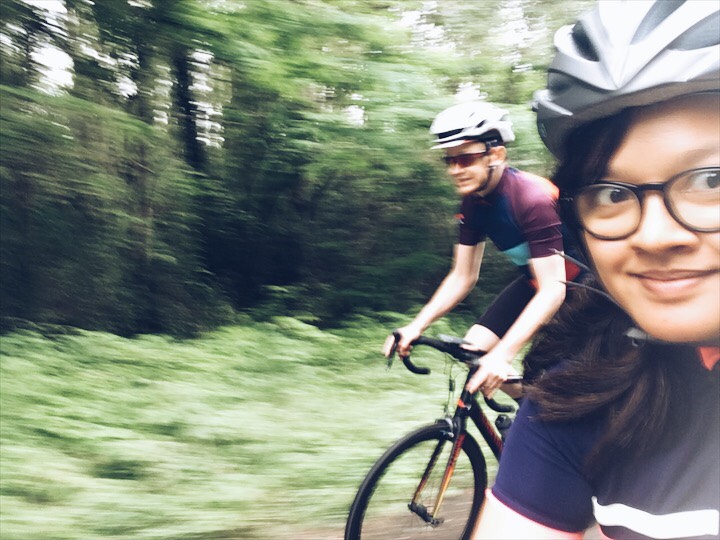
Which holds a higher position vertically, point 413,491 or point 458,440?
point 458,440

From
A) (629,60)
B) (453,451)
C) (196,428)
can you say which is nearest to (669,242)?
(629,60)

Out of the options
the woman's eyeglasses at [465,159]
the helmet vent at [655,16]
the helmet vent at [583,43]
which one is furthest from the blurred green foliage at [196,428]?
the helmet vent at [655,16]

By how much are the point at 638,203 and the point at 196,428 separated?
4046mm

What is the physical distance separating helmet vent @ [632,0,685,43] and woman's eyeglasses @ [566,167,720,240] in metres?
0.25

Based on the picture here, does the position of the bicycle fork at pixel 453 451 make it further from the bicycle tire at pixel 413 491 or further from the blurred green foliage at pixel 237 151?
the blurred green foliage at pixel 237 151

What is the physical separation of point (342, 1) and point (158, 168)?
8.60 feet

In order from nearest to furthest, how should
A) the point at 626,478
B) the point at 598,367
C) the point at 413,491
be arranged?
1. the point at 626,478
2. the point at 598,367
3. the point at 413,491

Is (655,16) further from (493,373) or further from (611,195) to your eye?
(493,373)

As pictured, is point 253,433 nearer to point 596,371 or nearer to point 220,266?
point 596,371

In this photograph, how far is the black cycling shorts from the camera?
3.04m

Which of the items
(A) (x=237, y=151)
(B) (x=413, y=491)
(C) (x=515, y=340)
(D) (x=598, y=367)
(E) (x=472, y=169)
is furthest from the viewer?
(A) (x=237, y=151)

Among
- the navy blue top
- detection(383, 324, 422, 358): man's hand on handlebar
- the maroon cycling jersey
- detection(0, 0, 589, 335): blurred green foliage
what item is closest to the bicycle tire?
detection(383, 324, 422, 358): man's hand on handlebar

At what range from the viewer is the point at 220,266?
8.72 m

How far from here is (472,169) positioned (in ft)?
9.52
